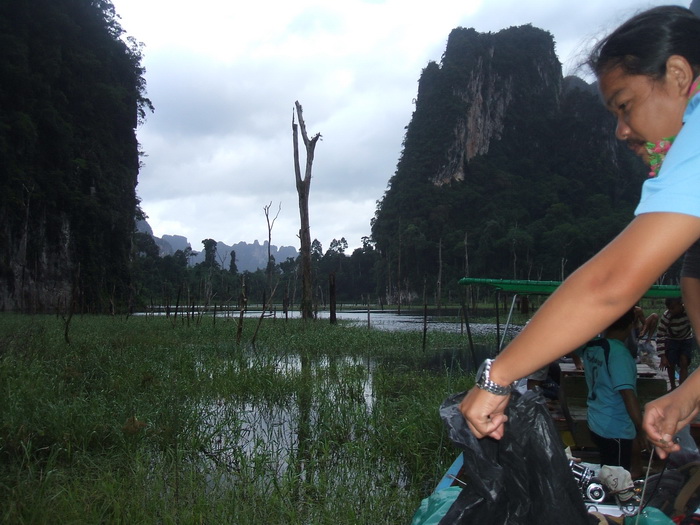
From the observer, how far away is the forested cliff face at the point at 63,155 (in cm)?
2450

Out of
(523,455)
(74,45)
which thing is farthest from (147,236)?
(523,455)

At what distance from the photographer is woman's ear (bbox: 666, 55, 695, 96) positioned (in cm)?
117

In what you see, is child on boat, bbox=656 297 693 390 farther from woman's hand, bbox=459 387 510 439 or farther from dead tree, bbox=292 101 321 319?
dead tree, bbox=292 101 321 319

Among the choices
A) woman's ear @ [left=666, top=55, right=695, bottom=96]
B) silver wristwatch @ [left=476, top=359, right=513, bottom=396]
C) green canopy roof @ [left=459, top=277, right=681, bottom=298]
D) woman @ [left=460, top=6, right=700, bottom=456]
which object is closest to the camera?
woman @ [left=460, top=6, right=700, bottom=456]

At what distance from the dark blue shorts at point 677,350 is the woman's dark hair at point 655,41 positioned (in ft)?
22.3

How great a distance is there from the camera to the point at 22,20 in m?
26.0

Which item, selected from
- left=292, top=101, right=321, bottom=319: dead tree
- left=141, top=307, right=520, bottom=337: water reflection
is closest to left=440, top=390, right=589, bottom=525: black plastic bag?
left=141, top=307, right=520, bottom=337: water reflection

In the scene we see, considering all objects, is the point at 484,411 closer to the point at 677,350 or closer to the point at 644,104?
the point at 644,104

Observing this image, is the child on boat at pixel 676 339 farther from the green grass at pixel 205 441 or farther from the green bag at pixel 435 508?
the green bag at pixel 435 508

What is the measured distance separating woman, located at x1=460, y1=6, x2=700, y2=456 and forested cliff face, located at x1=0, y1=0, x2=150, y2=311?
2353 centimetres

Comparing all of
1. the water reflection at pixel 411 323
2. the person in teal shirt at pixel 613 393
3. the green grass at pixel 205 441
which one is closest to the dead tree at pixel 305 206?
the water reflection at pixel 411 323

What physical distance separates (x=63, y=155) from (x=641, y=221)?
30.4 metres

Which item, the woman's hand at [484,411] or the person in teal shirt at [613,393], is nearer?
the woman's hand at [484,411]

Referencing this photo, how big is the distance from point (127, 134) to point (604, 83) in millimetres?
36328
